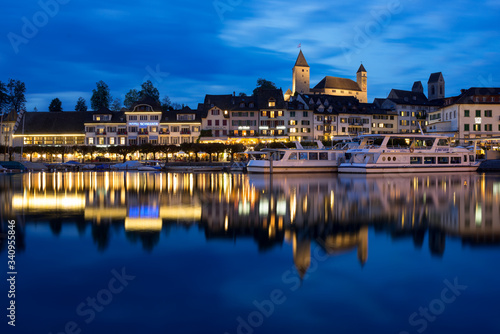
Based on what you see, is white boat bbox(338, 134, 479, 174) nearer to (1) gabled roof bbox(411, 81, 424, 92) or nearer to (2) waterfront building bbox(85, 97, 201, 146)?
(2) waterfront building bbox(85, 97, 201, 146)

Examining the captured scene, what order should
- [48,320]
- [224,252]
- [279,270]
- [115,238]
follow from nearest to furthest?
1. [48,320]
2. [279,270]
3. [224,252]
4. [115,238]

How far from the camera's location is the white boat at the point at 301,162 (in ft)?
182

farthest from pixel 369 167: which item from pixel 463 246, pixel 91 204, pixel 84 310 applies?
pixel 84 310

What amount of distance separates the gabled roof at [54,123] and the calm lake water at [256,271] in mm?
77636

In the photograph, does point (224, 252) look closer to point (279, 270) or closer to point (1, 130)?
point (279, 270)

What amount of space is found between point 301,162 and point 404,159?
463 inches

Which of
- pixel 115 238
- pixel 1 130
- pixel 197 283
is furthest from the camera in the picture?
pixel 1 130

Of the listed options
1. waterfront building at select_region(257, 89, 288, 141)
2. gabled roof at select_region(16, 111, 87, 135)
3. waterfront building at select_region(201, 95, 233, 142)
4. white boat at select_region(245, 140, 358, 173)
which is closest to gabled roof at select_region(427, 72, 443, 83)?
waterfront building at select_region(257, 89, 288, 141)

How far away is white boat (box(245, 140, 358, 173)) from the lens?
55438mm

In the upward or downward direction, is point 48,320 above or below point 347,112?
below

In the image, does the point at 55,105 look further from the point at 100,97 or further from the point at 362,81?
the point at 362,81

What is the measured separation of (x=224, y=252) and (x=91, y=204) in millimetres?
13326

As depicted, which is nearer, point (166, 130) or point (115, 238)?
point (115, 238)

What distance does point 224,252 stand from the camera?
1293cm
